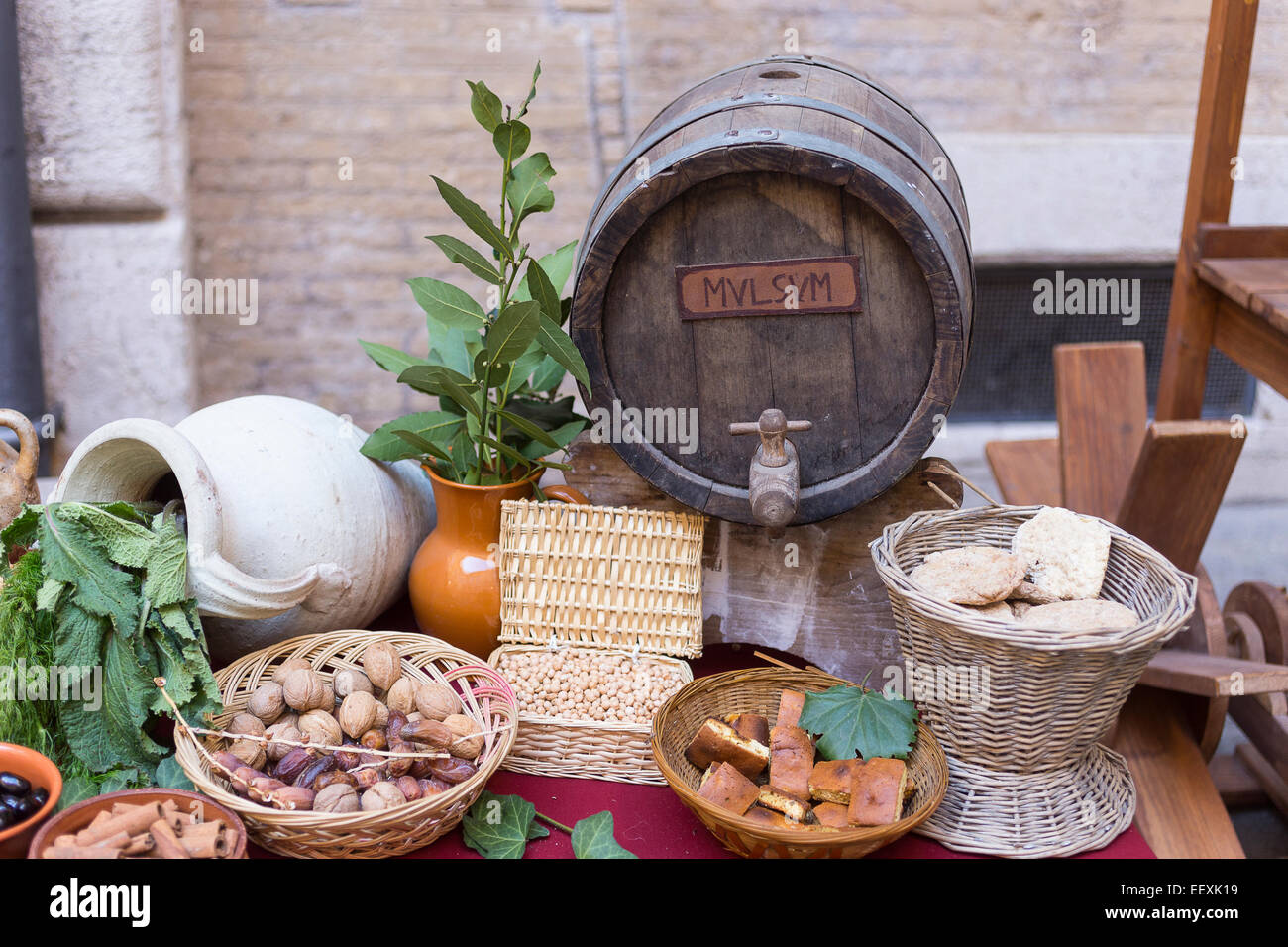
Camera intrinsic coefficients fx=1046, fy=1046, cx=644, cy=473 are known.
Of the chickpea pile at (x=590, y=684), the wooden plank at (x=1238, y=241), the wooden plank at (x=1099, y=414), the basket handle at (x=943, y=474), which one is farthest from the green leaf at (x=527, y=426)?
the wooden plank at (x=1238, y=241)

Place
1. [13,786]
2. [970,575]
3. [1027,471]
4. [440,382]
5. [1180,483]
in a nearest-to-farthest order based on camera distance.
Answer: [13,786] → [970,575] → [440,382] → [1180,483] → [1027,471]

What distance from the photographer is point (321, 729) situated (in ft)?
5.16

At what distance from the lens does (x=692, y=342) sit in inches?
71.4

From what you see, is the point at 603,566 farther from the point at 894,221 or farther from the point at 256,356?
the point at 256,356

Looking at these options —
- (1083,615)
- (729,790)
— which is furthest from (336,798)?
(1083,615)

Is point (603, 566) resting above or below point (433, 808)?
above

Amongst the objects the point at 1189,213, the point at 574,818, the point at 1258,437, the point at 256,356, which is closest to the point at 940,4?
the point at 1189,213

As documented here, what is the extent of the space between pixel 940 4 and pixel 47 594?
9.88 ft

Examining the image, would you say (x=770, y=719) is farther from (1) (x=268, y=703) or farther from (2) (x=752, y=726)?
(1) (x=268, y=703)

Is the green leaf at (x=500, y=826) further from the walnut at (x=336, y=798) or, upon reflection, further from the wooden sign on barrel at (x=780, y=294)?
the wooden sign on barrel at (x=780, y=294)

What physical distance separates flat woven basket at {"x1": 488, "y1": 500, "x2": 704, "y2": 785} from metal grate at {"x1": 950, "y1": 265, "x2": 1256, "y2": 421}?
7.13ft

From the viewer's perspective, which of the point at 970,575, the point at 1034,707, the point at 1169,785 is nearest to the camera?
the point at 1034,707

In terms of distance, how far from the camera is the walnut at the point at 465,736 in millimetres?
1560

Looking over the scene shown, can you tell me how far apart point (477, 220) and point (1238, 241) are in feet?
5.74
